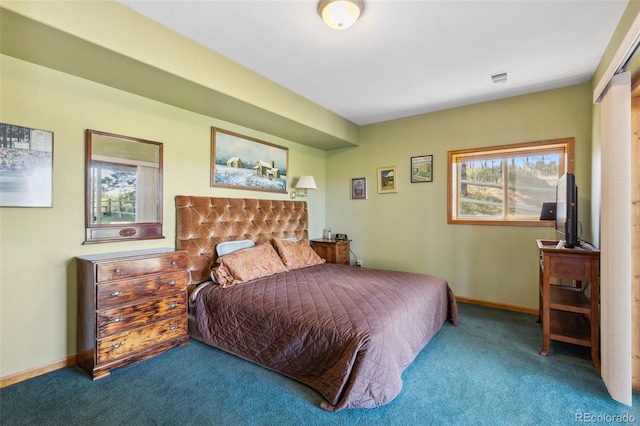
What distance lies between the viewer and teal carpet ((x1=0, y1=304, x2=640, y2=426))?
1.69m

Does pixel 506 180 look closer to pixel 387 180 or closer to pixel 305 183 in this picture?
pixel 387 180

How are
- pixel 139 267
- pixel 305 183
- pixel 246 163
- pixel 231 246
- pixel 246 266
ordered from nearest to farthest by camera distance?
pixel 139 267 → pixel 246 266 → pixel 231 246 → pixel 246 163 → pixel 305 183

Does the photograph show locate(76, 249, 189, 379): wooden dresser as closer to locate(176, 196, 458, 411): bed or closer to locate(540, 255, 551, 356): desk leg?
locate(176, 196, 458, 411): bed

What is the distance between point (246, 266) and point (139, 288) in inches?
37.3

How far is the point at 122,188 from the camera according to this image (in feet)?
8.45

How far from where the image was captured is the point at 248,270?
9.65 feet

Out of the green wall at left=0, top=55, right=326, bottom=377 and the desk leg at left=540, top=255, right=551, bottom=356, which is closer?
the green wall at left=0, top=55, right=326, bottom=377

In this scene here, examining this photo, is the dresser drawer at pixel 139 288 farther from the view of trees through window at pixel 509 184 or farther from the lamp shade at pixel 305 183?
the view of trees through window at pixel 509 184

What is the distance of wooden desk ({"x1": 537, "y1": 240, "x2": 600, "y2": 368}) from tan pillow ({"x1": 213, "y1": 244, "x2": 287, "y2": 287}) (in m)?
2.48

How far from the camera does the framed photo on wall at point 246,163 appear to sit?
11.1ft

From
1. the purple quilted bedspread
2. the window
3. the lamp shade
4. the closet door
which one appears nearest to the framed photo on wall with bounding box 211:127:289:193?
the lamp shade

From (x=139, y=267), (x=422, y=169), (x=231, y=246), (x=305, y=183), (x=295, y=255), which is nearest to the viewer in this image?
(x=139, y=267)

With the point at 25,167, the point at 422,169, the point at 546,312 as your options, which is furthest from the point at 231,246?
the point at 546,312

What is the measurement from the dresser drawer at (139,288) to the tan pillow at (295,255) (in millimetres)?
1183
